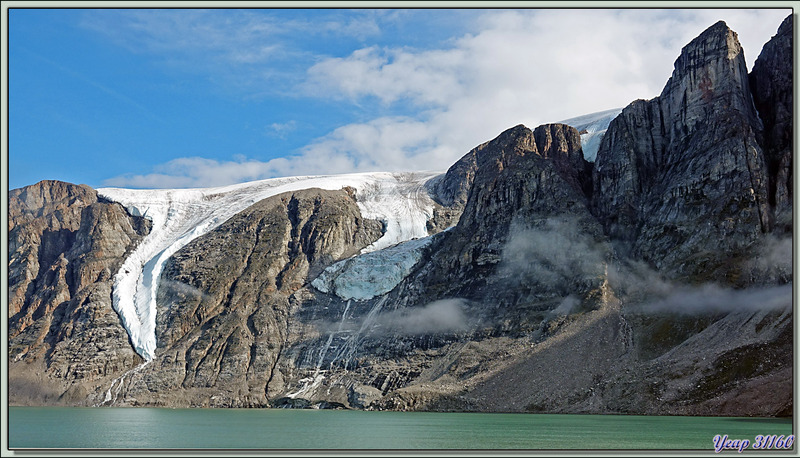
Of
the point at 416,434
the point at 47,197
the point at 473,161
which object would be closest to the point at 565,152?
the point at 473,161

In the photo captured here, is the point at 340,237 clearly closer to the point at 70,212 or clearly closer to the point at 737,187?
the point at 70,212

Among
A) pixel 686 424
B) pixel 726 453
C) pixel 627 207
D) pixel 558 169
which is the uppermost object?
pixel 558 169

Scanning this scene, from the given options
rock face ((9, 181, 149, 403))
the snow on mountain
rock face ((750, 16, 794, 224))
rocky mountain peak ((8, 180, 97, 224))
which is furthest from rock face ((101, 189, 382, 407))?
rock face ((750, 16, 794, 224))

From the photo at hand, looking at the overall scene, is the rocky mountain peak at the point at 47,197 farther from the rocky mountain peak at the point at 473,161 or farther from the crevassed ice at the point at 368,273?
the rocky mountain peak at the point at 473,161

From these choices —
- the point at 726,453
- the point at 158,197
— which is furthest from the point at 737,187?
the point at 158,197

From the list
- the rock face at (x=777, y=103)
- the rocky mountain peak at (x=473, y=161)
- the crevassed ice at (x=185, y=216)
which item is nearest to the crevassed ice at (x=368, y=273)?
the crevassed ice at (x=185, y=216)

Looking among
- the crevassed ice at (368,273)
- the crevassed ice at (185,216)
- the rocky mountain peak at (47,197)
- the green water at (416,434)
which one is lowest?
the green water at (416,434)
